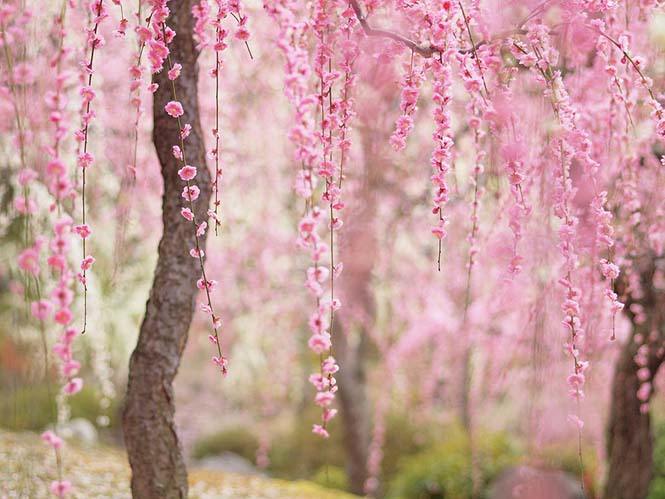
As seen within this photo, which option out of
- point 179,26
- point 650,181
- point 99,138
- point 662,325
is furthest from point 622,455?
point 99,138

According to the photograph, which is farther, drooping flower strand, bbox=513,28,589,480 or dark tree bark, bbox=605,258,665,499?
dark tree bark, bbox=605,258,665,499

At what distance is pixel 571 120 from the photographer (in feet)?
7.19

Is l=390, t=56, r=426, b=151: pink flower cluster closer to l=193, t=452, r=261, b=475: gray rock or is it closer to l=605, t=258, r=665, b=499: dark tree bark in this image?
l=605, t=258, r=665, b=499: dark tree bark

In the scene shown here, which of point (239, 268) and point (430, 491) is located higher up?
point (239, 268)

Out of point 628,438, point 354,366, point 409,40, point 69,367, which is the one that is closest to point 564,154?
point 409,40

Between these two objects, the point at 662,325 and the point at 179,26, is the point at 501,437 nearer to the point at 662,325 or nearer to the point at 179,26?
the point at 662,325

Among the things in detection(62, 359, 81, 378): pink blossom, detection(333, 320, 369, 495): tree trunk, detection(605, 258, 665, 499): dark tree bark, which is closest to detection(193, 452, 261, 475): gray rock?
detection(333, 320, 369, 495): tree trunk

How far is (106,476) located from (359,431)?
2841mm

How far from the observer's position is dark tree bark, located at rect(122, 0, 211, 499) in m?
2.90

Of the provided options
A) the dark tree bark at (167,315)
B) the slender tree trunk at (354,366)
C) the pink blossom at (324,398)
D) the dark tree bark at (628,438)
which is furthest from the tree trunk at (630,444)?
the pink blossom at (324,398)

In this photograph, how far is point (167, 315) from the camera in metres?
2.95

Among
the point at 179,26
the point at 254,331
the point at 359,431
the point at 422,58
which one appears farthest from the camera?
the point at 254,331

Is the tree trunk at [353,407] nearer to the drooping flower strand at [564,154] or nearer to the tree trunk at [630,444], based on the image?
the tree trunk at [630,444]

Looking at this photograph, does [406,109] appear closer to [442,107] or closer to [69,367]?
→ [442,107]
